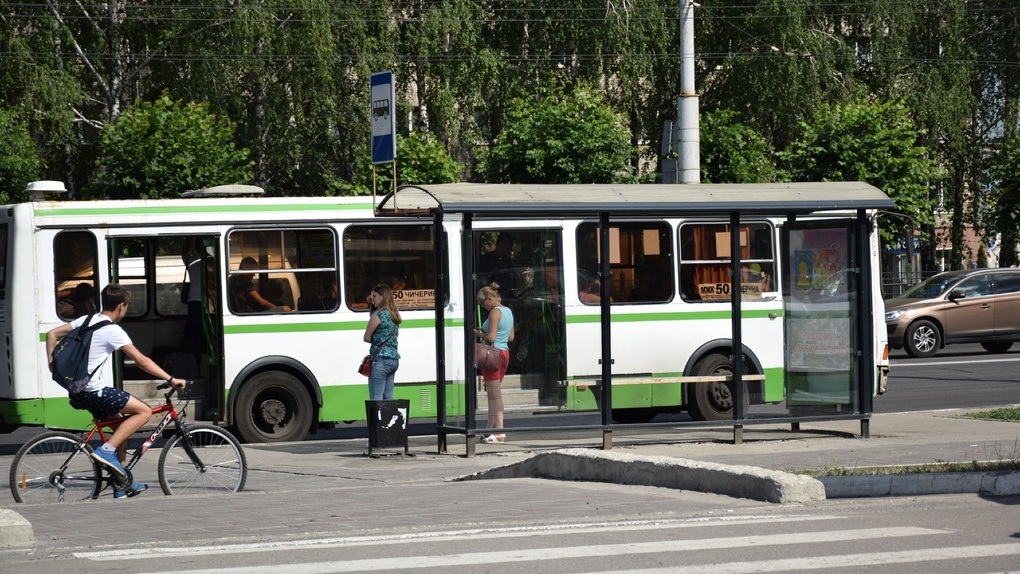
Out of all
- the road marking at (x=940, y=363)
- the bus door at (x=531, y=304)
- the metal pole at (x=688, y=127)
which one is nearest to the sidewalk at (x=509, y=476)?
the bus door at (x=531, y=304)

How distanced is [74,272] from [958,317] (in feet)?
59.8

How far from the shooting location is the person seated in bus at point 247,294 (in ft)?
53.3

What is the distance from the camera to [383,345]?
14.9 meters

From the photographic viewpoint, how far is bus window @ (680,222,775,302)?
15812 millimetres

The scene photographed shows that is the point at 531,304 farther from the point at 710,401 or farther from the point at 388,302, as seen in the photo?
the point at 710,401

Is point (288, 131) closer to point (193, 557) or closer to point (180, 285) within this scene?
point (180, 285)

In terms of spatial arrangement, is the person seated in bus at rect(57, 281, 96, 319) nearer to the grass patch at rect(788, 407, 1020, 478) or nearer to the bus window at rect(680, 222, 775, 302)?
the bus window at rect(680, 222, 775, 302)

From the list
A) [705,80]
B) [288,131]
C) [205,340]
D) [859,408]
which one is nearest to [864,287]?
[859,408]

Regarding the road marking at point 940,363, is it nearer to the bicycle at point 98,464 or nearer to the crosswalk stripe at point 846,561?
the bicycle at point 98,464

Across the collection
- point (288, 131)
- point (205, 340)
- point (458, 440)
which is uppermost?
point (288, 131)

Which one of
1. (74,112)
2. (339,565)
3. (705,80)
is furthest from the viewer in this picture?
(705,80)

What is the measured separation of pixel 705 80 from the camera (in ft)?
145

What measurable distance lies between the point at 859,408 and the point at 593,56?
88.1 feet

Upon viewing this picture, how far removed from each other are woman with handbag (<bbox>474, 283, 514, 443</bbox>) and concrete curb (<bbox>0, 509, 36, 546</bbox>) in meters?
6.13
